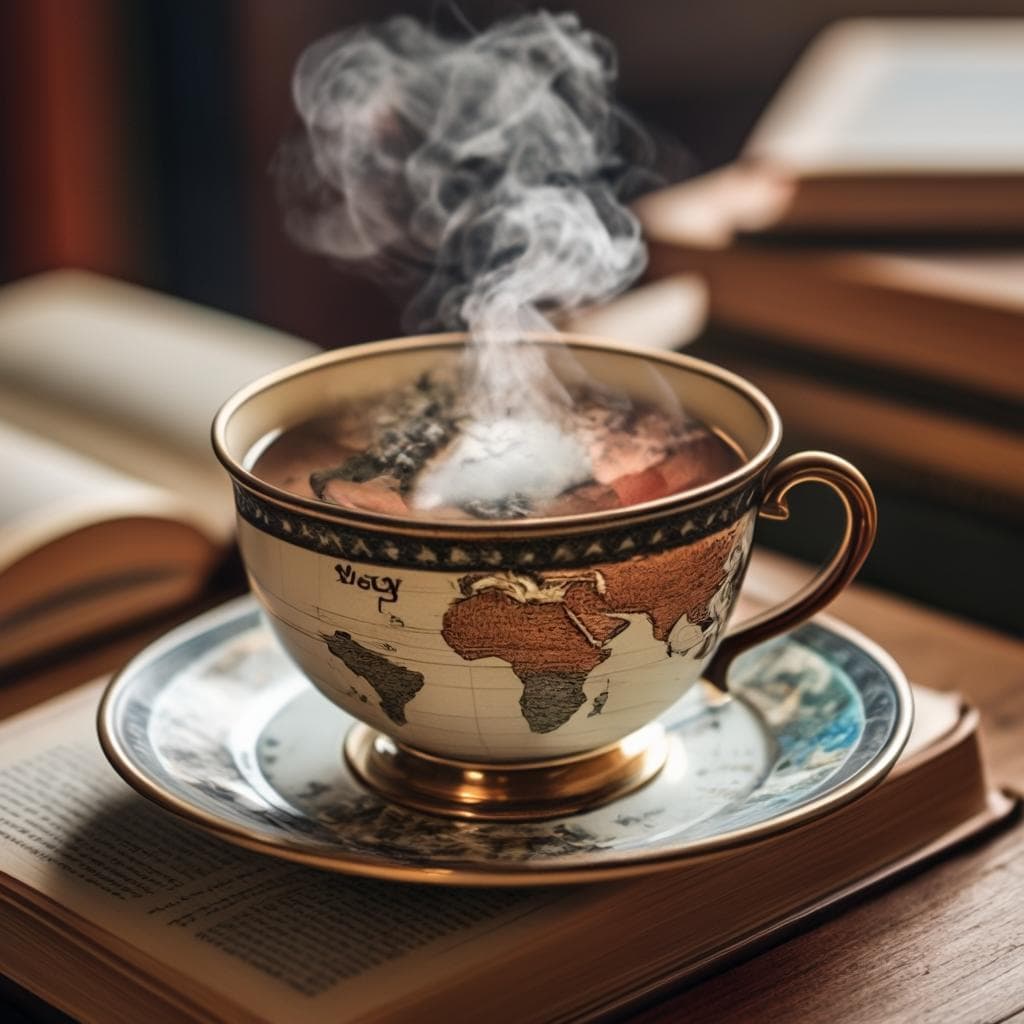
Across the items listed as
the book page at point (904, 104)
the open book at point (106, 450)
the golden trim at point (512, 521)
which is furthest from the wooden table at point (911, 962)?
the book page at point (904, 104)

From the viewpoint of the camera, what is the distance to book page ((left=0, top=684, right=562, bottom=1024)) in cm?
60

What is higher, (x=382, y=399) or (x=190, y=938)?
(x=382, y=399)

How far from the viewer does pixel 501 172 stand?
1149 millimetres

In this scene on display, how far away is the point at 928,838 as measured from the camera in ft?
2.49

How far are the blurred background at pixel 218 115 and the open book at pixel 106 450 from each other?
1.03 metres

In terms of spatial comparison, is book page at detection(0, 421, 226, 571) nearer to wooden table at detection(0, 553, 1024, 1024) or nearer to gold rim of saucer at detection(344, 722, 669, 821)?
gold rim of saucer at detection(344, 722, 669, 821)

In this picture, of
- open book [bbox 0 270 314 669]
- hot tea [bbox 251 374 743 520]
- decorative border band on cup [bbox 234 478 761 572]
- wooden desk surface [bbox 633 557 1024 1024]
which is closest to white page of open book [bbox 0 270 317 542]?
open book [bbox 0 270 314 669]

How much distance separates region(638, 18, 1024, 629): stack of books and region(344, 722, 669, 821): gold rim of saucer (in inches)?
18.2

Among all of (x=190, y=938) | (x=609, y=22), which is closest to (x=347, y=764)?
(x=190, y=938)

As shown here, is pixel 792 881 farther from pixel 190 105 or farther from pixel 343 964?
pixel 190 105

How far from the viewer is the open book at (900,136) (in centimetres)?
131

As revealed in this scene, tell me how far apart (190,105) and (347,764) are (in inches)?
83.3

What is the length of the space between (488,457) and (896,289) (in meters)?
0.54

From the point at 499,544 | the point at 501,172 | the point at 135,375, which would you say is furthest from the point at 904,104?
the point at 499,544
